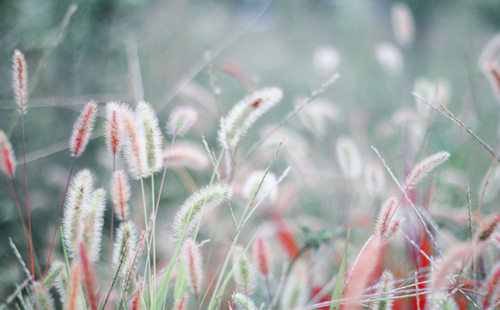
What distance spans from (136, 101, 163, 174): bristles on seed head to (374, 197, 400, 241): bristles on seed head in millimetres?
347

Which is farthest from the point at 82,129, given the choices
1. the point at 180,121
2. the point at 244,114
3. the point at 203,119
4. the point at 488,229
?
the point at 203,119

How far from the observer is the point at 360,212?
39.0 inches

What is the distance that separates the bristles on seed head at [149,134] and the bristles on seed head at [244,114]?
110 millimetres

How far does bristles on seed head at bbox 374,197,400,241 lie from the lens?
44 cm

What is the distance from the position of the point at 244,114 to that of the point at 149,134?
164 millimetres

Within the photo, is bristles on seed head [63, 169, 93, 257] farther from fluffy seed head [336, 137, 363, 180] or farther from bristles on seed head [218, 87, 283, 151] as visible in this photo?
fluffy seed head [336, 137, 363, 180]

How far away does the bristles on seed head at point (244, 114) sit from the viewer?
521 millimetres

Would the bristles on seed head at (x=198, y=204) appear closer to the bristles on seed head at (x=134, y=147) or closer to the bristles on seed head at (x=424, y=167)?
the bristles on seed head at (x=134, y=147)

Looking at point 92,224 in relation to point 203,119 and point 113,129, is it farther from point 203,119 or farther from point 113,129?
point 203,119

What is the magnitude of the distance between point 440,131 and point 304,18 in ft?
7.39

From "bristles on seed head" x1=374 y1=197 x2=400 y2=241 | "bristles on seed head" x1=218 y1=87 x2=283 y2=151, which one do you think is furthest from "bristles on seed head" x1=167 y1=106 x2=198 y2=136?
"bristles on seed head" x1=374 y1=197 x2=400 y2=241

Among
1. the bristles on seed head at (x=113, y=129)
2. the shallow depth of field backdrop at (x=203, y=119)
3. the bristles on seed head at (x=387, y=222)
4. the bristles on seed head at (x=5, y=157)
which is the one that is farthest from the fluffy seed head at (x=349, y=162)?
the bristles on seed head at (x=5, y=157)

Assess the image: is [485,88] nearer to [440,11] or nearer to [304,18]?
[440,11]

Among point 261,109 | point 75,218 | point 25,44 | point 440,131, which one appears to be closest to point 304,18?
point 440,131
